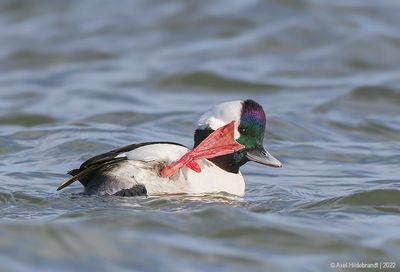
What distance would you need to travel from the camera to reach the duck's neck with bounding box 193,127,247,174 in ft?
29.3

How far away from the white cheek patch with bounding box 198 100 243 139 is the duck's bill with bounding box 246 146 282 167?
0.74ft

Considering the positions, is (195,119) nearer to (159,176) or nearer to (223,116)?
(223,116)

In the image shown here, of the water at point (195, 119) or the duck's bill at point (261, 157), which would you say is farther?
the duck's bill at point (261, 157)

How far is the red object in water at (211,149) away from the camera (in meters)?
8.52

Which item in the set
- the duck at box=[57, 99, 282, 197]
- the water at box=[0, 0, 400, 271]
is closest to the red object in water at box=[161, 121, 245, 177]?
the duck at box=[57, 99, 282, 197]

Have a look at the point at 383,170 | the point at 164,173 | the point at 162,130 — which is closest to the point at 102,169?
the point at 164,173

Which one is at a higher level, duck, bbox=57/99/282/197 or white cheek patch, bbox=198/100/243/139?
white cheek patch, bbox=198/100/243/139

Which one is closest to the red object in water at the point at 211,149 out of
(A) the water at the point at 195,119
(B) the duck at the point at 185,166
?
(B) the duck at the point at 185,166

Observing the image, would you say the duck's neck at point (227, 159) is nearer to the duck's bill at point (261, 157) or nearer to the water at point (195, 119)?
the duck's bill at point (261, 157)

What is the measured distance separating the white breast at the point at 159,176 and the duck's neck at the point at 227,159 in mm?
219

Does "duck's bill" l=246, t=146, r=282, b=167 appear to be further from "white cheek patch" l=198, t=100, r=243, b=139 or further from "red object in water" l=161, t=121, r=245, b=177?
"white cheek patch" l=198, t=100, r=243, b=139

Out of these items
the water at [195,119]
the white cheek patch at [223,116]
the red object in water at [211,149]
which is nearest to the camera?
the water at [195,119]

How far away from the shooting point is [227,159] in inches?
355

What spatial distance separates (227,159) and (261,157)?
0.27 metres
